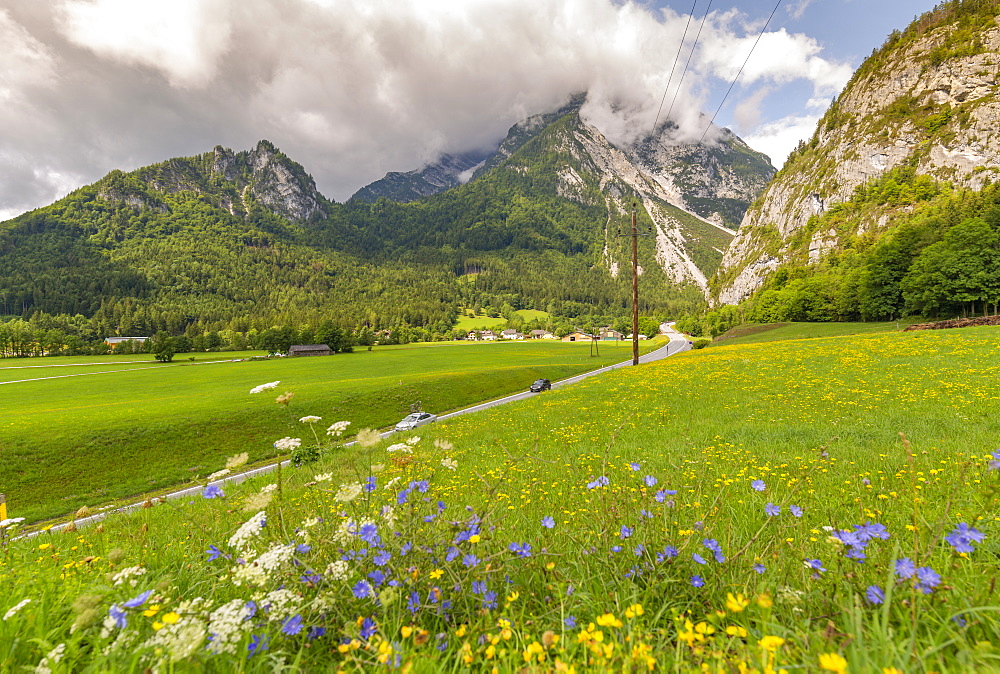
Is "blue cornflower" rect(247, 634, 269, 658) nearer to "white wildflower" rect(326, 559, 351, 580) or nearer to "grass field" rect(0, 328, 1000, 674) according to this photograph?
"grass field" rect(0, 328, 1000, 674)

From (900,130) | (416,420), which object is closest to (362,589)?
(416,420)

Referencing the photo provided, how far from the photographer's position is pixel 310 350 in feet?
402

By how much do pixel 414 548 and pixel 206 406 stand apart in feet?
131

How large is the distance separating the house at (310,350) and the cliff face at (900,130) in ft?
557

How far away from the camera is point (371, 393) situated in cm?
3959

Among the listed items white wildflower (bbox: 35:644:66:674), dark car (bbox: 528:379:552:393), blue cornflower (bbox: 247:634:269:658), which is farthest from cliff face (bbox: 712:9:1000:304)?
white wildflower (bbox: 35:644:66:674)

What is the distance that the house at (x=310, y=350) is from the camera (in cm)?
12131

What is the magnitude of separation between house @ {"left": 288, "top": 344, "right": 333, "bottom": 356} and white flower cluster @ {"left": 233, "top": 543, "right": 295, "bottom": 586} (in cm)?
13024

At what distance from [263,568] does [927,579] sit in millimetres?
3517

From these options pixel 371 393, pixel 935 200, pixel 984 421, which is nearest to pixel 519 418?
pixel 984 421

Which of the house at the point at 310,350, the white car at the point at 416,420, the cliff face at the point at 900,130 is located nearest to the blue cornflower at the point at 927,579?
the white car at the point at 416,420

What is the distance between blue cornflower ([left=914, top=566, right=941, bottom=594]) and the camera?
1.65 metres

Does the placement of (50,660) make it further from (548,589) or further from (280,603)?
(548,589)

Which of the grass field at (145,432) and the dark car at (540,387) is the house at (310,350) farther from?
the dark car at (540,387)
